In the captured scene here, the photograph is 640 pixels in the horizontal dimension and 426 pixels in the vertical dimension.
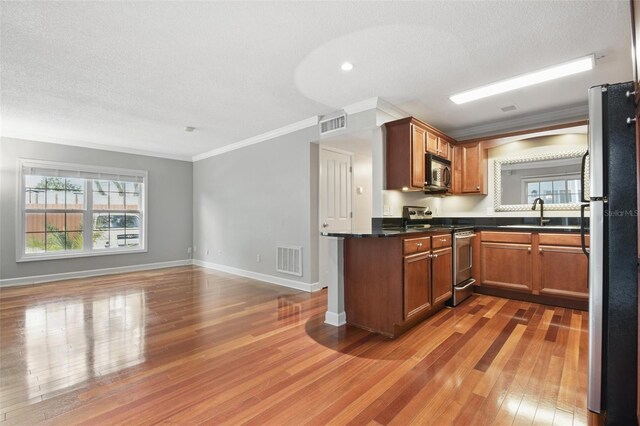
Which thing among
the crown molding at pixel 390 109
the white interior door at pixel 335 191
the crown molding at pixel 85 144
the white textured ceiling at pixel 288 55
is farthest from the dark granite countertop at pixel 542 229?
the crown molding at pixel 85 144

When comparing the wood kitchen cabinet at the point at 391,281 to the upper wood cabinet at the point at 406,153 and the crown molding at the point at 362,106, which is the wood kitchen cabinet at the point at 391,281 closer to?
the upper wood cabinet at the point at 406,153

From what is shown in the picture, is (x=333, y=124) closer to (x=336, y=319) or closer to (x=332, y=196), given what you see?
(x=332, y=196)

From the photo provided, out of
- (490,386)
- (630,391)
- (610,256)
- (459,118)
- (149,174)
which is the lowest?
(490,386)

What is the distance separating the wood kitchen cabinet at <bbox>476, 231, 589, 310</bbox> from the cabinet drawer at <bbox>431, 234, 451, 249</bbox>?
0.92 meters

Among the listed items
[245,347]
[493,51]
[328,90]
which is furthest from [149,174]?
[493,51]

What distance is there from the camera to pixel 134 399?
1.82m

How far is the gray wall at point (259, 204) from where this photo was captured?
14.8 ft

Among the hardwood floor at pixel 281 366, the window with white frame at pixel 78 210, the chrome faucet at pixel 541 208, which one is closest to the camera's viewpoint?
the hardwood floor at pixel 281 366

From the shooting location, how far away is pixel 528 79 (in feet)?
9.94

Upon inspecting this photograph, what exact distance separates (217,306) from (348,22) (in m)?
3.28

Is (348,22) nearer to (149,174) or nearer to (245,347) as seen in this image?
(245,347)

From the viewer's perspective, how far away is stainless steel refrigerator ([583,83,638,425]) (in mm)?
1564

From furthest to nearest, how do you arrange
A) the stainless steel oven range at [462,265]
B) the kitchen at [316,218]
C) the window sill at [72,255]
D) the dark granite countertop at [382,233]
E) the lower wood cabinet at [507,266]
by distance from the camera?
the window sill at [72,255], the lower wood cabinet at [507,266], the stainless steel oven range at [462,265], the dark granite countertop at [382,233], the kitchen at [316,218]

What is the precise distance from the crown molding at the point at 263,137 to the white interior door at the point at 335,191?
17.8 inches
